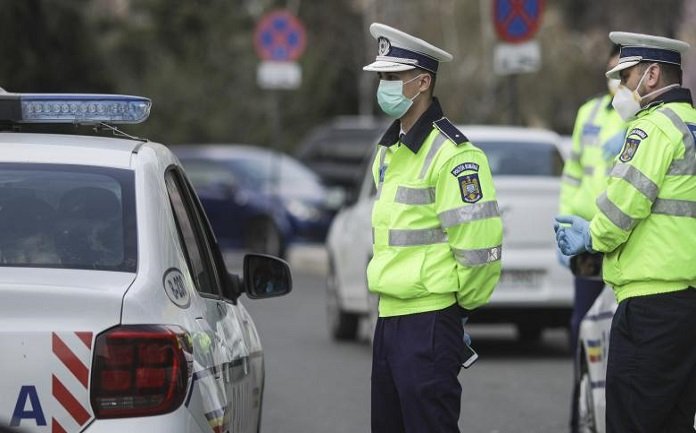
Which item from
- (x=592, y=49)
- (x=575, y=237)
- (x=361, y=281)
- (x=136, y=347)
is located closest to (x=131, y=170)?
(x=136, y=347)

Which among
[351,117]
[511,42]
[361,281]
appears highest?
[511,42]

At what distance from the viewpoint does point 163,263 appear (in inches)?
204

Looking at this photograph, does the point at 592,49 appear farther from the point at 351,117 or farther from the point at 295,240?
the point at 295,240

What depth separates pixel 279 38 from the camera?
24.7 metres

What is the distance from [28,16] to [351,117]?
23.2 m

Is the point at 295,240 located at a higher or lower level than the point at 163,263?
lower

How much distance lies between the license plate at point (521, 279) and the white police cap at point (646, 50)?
6468 mm

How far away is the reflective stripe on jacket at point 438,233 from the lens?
596cm

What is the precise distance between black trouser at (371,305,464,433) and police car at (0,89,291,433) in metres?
0.49

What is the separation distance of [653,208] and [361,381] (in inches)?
231

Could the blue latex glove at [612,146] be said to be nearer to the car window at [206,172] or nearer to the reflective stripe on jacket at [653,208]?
the reflective stripe on jacket at [653,208]

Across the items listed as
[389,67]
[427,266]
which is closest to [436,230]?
[427,266]

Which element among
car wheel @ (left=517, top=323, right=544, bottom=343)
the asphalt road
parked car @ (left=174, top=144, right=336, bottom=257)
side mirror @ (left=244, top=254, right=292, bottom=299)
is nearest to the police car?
side mirror @ (left=244, top=254, right=292, bottom=299)

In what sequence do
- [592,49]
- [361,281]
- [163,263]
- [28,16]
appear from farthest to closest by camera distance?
[592,49] → [28,16] → [361,281] → [163,263]
